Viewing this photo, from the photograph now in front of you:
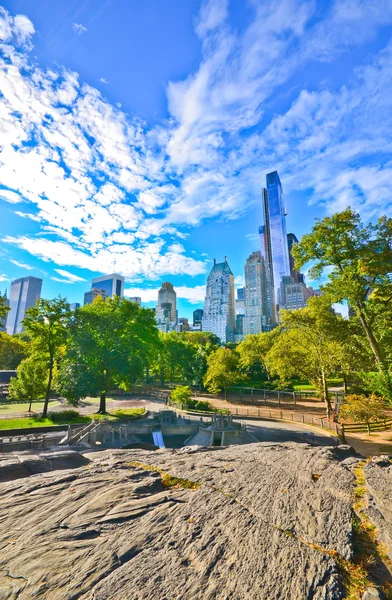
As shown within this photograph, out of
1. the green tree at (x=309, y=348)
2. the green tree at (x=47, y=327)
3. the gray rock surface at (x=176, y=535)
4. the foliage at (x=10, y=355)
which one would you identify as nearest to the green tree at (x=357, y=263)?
the green tree at (x=309, y=348)

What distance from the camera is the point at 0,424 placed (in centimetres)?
2375

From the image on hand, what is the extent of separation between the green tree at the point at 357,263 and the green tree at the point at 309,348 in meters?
7.29

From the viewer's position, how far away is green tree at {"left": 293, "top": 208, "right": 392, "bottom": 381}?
17.3 meters

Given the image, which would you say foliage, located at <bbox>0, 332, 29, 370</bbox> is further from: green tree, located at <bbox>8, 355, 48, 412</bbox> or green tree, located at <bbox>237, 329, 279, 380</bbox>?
green tree, located at <bbox>237, 329, 279, 380</bbox>

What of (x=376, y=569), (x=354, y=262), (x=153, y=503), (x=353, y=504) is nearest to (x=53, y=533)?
(x=153, y=503)

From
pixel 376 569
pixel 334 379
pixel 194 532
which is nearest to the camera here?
pixel 376 569

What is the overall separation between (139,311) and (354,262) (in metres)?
26.8

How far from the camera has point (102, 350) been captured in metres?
31.3

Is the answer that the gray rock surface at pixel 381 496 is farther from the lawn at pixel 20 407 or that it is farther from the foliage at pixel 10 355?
the foliage at pixel 10 355

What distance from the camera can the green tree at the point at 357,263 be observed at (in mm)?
17281

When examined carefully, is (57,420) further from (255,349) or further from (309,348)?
(255,349)

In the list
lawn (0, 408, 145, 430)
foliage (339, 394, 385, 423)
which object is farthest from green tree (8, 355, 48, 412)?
foliage (339, 394, 385, 423)

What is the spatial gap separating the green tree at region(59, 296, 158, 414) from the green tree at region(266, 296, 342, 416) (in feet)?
59.7

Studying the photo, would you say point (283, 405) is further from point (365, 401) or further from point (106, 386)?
point (106, 386)
